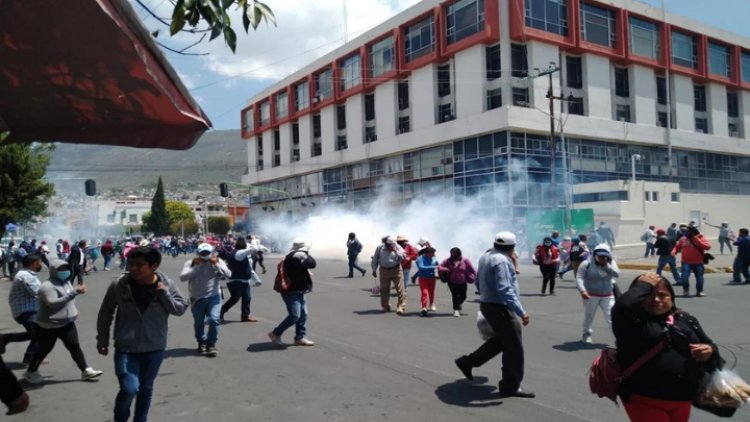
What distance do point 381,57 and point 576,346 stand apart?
4095 centimetres

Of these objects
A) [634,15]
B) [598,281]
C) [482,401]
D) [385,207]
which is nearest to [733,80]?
[634,15]

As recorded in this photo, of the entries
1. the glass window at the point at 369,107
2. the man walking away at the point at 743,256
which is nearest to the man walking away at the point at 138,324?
the man walking away at the point at 743,256

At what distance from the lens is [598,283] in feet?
26.1

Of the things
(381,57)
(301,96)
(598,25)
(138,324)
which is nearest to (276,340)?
(138,324)

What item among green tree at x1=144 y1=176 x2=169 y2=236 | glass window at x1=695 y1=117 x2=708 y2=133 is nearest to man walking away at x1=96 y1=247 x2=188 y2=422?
glass window at x1=695 y1=117 x2=708 y2=133

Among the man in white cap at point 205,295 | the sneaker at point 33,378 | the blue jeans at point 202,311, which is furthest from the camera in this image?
the blue jeans at point 202,311

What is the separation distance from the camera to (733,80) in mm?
49188

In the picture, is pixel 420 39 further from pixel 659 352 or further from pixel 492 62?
pixel 659 352

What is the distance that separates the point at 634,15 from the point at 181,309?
45634mm

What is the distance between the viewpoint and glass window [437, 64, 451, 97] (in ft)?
133

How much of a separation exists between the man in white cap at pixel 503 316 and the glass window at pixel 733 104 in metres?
55.6

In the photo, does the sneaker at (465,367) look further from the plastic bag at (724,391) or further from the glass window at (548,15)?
the glass window at (548,15)

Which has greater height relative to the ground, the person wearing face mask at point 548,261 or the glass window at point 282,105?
the glass window at point 282,105

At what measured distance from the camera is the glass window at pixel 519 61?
3666 cm
